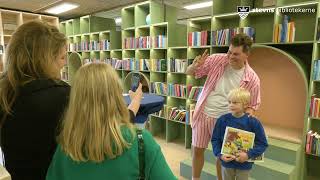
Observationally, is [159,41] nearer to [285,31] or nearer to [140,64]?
[140,64]

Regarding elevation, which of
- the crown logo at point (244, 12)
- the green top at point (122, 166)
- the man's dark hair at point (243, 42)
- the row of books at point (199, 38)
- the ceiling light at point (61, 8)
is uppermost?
the ceiling light at point (61, 8)

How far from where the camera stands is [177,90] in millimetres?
4188

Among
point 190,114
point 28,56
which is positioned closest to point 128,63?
point 190,114

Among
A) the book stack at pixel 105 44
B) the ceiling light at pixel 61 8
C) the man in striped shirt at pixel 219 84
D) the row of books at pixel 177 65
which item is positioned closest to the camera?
the man in striped shirt at pixel 219 84

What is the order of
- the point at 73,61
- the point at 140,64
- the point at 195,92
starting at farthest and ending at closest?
1. the point at 73,61
2. the point at 140,64
3. the point at 195,92

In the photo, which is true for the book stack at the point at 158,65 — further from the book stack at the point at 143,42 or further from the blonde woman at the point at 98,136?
the blonde woman at the point at 98,136

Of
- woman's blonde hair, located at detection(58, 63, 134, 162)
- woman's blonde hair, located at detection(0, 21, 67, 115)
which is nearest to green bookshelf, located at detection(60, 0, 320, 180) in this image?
woman's blonde hair, located at detection(0, 21, 67, 115)

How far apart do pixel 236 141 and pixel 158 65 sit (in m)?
2.86

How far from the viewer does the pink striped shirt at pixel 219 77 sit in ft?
6.75

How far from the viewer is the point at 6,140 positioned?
1.01 meters

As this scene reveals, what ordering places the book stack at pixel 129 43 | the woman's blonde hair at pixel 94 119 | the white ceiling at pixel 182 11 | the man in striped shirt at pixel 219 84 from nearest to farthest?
1. the woman's blonde hair at pixel 94 119
2. the man in striped shirt at pixel 219 84
3. the book stack at pixel 129 43
4. the white ceiling at pixel 182 11

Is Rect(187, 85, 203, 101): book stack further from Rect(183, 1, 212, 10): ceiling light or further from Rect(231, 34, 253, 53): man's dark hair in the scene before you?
Rect(183, 1, 212, 10): ceiling light

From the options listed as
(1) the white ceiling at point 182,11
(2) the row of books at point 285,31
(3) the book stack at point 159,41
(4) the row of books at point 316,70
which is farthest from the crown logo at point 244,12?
(1) the white ceiling at point 182,11

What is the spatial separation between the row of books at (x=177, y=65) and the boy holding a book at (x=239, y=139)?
219 cm
